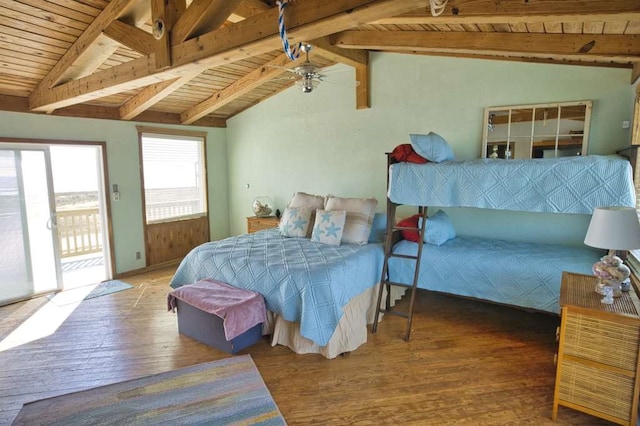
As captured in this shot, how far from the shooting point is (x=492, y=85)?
12.3 feet

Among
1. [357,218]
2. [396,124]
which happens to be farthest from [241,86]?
[357,218]

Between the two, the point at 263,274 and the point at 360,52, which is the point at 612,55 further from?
the point at 263,274

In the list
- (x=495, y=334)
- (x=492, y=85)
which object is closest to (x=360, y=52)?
(x=492, y=85)

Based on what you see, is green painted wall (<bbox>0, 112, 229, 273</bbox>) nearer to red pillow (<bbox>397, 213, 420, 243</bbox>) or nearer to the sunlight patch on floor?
the sunlight patch on floor

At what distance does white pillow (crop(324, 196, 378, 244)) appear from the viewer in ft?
12.4

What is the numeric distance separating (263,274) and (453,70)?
3.09m

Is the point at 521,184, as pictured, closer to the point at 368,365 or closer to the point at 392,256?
the point at 392,256

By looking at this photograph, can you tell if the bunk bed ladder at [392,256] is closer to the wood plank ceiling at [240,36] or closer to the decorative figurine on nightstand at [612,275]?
the decorative figurine on nightstand at [612,275]

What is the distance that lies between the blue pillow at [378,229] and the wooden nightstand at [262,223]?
1708 millimetres

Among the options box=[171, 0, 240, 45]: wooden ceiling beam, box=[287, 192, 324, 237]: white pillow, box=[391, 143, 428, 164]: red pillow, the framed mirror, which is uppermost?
box=[171, 0, 240, 45]: wooden ceiling beam

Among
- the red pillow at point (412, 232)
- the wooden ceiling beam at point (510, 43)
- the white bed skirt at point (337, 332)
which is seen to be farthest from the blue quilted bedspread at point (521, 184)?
the white bed skirt at point (337, 332)

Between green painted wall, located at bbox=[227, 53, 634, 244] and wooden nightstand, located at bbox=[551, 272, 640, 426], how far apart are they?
6.15ft

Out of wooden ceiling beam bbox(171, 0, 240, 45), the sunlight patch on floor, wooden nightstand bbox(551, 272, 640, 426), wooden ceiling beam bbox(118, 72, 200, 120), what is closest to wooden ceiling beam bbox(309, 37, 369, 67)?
wooden ceiling beam bbox(171, 0, 240, 45)

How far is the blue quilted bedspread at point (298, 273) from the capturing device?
274 centimetres
